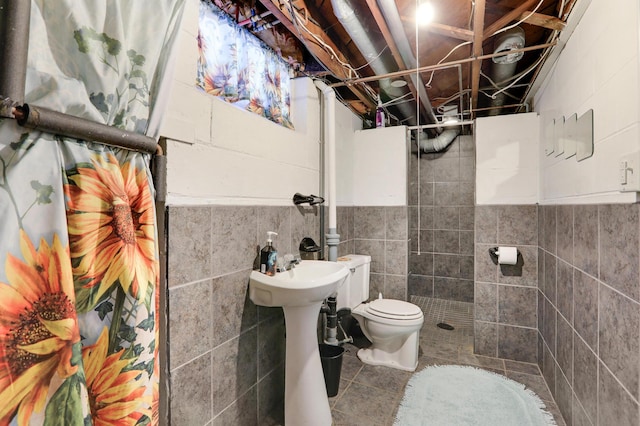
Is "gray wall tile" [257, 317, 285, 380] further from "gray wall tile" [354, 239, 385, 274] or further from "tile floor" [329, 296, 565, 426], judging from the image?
"gray wall tile" [354, 239, 385, 274]

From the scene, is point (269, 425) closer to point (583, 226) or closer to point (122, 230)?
point (122, 230)

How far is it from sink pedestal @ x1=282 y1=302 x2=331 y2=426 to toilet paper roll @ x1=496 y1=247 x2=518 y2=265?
5.46 ft

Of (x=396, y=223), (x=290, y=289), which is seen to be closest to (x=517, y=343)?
(x=396, y=223)

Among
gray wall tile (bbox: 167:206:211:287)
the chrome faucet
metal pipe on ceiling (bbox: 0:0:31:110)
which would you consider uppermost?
metal pipe on ceiling (bbox: 0:0:31:110)

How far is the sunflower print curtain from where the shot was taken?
1.48 meters

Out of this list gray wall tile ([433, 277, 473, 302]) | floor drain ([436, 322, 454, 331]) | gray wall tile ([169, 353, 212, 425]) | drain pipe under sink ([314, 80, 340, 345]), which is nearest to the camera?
gray wall tile ([169, 353, 212, 425])

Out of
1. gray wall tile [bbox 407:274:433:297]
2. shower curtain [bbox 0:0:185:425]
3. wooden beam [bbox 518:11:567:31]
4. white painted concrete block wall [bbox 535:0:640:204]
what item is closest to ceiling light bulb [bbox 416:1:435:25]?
wooden beam [bbox 518:11:567:31]

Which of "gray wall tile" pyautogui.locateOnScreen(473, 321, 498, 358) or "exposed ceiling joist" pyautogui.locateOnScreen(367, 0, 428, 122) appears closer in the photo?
"exposed ceiling joist" pyautogui.locateOnScreen(367, 0, 428, 122)

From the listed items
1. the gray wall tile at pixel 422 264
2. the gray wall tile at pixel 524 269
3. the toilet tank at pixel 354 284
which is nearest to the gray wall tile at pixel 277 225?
the toilet tank at pixel 354 284

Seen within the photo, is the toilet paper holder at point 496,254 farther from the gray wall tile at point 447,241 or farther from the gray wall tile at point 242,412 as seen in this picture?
the gray wall tile at point 242,412

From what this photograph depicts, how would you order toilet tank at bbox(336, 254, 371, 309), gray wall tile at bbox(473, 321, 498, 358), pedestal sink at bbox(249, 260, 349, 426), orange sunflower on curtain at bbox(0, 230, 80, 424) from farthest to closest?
1. gray wall tile at bbox(473, 321, 498, 358)
2. toilet tank at bbox(336, 254, 371, 309)
3. pedestal sink at bbox(249, 260, 349, 426)
4. orange sunflower on curtain at bbox(0, 230, 80, 424)

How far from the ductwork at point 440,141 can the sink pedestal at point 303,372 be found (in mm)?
2872

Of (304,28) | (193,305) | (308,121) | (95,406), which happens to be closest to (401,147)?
(308,121)

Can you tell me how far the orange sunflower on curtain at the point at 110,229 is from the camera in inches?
28.9
